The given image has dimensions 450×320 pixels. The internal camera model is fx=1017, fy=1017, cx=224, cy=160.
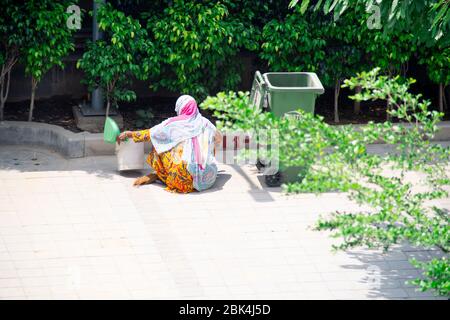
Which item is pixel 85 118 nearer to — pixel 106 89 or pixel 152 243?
pixel 106 89

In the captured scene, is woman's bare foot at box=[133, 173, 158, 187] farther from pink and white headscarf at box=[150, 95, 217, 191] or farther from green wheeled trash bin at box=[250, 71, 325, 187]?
green wheeled trash bin at box=[250, 71, 325, 187]

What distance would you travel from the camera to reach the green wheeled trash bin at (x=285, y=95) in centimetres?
1045

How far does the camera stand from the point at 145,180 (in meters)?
10.6

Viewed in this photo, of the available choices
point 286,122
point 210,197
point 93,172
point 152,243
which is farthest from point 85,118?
point 286,122

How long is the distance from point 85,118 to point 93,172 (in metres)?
1.23

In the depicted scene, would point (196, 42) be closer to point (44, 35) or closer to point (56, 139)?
point (44, 35)

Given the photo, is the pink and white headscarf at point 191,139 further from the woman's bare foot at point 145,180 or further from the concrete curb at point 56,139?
the concrete curb at point 56,139

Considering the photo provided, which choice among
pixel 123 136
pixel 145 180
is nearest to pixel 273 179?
pixel 145 180

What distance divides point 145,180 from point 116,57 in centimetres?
184

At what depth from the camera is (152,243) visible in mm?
9188

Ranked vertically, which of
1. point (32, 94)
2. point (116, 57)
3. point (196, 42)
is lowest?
point (32, 94)

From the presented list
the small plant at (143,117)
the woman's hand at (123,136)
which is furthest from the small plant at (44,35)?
the woman's hand at (123,136)

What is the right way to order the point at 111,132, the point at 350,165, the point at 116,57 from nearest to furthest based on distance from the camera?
the point at 350,165 < the point at 111,132 < the point at 116,57

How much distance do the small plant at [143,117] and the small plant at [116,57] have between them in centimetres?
34
